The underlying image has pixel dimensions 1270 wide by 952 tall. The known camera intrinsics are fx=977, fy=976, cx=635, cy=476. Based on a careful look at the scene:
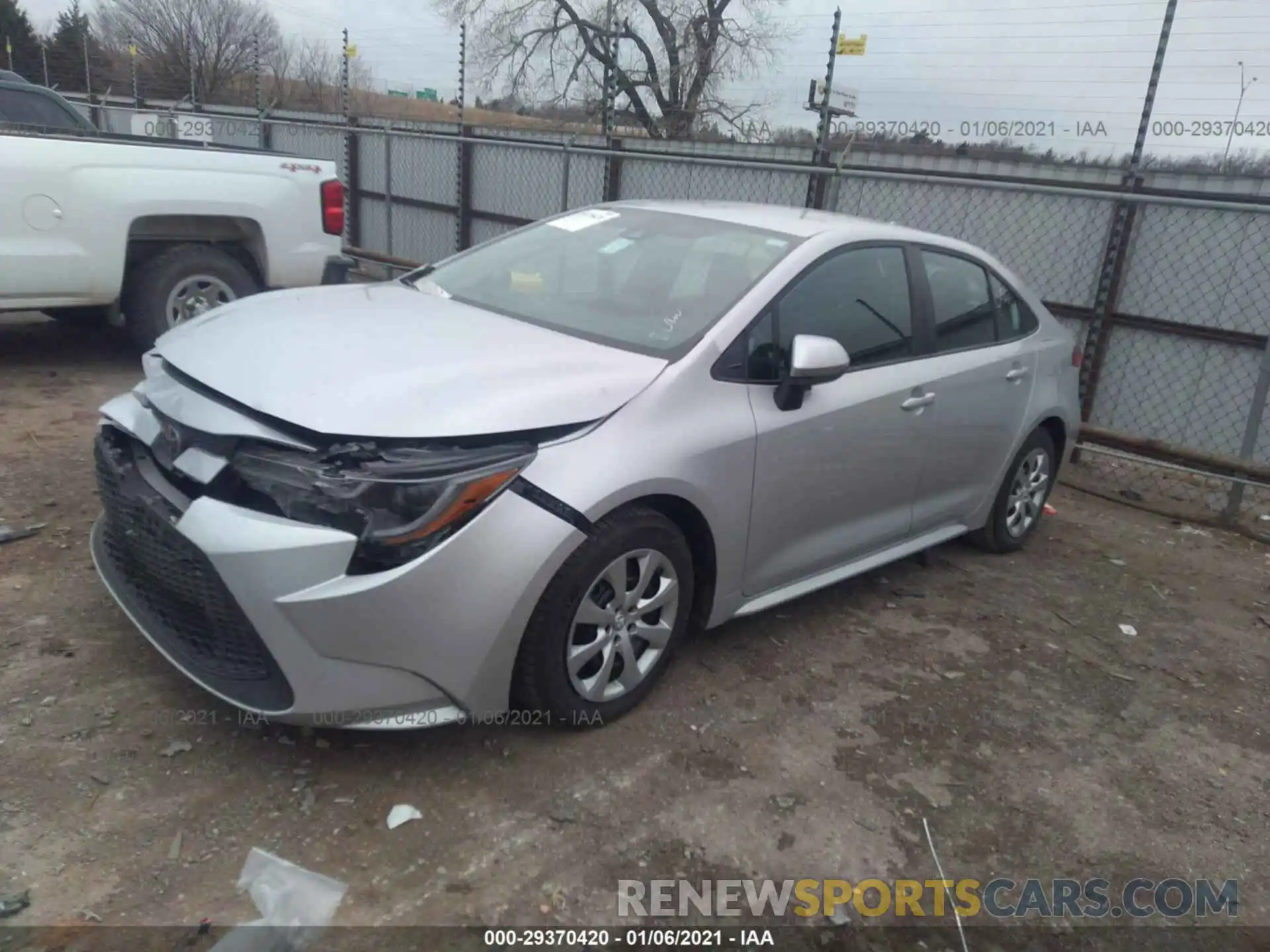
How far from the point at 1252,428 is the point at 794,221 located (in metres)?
3.64

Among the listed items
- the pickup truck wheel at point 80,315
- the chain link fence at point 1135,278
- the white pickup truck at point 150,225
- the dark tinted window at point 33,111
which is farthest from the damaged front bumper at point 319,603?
the dark tinted window at point 33,111

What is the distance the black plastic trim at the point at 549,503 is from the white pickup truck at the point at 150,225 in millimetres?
3132

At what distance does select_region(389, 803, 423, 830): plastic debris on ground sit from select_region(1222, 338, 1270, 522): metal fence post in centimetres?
545

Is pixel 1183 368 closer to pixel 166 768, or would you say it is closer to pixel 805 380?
pixel 805 380

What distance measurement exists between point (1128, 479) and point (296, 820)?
20.4ft

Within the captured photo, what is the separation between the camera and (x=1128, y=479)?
22.7 ft

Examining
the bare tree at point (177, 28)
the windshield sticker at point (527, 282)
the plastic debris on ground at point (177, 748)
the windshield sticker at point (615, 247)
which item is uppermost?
the bare tree at point (177, 28)

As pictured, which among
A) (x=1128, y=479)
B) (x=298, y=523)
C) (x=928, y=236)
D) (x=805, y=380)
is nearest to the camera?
(x=298, y=523)

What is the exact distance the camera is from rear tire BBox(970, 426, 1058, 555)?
4996 millimetres

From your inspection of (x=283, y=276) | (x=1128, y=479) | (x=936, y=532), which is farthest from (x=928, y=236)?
(x=283, y=276)

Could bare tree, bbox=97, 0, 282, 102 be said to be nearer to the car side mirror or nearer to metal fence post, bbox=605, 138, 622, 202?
metal fence post, bbox=605, 138, 622, 202

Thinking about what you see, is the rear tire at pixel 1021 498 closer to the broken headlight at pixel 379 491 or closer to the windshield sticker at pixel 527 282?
the windshield sticker at pixel 527 282

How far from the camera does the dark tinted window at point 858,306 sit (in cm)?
364

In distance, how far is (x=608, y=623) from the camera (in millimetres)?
3051
